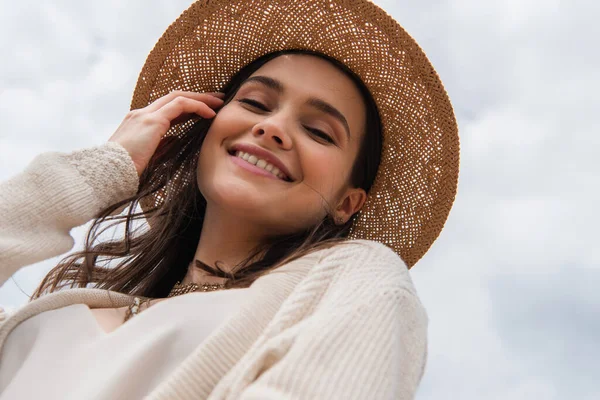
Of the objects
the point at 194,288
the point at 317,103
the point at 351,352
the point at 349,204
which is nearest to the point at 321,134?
the point at 317,103

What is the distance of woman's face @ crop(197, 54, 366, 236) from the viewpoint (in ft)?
6.86

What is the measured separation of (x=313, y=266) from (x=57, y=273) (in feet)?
4.41

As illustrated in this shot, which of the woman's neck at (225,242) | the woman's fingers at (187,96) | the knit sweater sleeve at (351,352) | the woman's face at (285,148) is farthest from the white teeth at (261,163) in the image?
the knit sweater sleeve at (351,352)

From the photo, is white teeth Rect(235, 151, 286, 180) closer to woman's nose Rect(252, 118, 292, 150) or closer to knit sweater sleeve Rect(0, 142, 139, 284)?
woman's nose Rect(252, 118, 292, 150)

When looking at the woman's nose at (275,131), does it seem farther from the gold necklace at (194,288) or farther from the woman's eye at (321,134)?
the gold necklace at (194,288)

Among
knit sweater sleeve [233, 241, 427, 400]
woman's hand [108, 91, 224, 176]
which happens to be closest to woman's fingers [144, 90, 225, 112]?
woman's hand [108, 91, 224, 176]

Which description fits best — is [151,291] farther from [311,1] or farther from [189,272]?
[311,1]

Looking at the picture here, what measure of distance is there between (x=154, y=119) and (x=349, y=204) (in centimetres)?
84

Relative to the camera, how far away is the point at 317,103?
2225 mm

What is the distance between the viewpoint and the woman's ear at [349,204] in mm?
2414

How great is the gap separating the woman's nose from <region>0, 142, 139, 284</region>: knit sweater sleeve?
0.47m

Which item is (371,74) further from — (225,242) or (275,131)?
(225,242)

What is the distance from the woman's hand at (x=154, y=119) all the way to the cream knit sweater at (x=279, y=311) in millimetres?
160

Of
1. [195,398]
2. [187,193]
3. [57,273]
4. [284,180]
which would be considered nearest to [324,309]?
[195,398]
